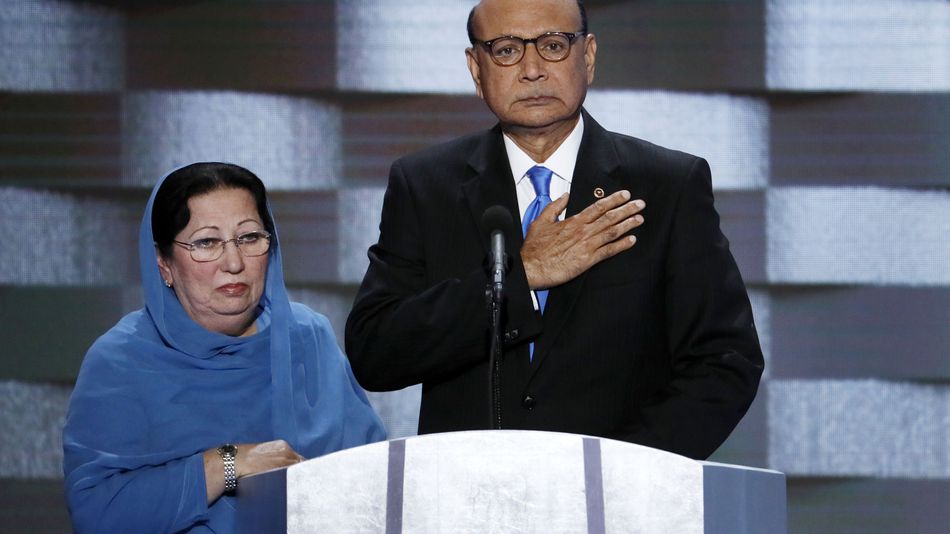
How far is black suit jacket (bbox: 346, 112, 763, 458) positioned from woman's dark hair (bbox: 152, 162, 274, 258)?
35 cm

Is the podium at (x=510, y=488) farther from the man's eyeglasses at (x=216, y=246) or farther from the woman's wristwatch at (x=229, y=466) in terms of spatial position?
the man's eyeglasses at (x=216, y=246)

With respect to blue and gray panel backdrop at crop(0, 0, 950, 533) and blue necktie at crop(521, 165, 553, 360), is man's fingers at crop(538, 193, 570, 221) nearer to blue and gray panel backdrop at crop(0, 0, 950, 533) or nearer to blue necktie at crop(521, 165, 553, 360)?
blue necktie at crop(521, 165, 553, 360)

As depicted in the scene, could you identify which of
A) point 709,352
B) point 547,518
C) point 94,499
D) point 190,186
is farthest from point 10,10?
point 547,518

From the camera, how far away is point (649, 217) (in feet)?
6.74

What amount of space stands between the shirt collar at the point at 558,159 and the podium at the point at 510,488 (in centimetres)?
85

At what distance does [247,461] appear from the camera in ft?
7.08

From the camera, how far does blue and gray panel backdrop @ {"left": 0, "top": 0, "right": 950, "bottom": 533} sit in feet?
12.0

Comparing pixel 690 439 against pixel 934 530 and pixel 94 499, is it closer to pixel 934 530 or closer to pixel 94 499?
pixel 94 499

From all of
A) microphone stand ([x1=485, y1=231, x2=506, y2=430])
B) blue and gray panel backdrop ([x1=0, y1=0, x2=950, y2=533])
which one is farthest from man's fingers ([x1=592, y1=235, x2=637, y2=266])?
blue and gray panel backdrop ([x1=0, y1=0, x2=950, y2=533])

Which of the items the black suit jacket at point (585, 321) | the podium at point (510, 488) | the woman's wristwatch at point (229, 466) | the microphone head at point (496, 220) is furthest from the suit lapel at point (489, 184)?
the podium at point (510, 488)

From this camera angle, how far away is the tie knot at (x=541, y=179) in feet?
6.97

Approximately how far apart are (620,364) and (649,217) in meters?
0.25

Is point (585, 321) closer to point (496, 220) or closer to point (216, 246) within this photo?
point (496, 220)

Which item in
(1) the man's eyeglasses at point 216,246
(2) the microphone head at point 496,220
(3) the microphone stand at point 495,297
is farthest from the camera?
(1) the man's eyeglasses at point 216,246
